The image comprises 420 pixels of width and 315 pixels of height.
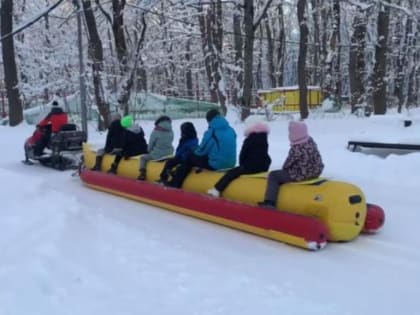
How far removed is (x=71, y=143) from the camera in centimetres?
1301

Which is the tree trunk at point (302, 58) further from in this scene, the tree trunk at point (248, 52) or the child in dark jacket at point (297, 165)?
the child in dark jacket at point (297, 165)

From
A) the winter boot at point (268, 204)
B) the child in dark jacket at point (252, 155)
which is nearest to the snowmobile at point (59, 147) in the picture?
the child in dark jacket at point (252, 155)

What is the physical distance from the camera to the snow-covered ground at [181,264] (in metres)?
4.70

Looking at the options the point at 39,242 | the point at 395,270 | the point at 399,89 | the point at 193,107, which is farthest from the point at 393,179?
the point at 399,89

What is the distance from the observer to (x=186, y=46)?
4178 centimetres

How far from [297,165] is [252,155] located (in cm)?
90

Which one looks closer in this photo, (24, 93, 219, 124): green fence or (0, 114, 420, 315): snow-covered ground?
(0, 114, 420, 315): snow-covered ground

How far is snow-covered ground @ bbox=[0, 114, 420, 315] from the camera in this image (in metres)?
4.70

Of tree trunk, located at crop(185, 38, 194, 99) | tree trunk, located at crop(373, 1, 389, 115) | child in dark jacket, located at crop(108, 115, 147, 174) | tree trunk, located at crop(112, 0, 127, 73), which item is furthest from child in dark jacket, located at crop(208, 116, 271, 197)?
tree trunk, located at crop(185, 38, 194, 99)

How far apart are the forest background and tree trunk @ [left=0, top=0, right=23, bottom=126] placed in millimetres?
43

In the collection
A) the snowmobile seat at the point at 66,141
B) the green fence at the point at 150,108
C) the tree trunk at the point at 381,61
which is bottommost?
the snowmobile seat at the point at 66,141

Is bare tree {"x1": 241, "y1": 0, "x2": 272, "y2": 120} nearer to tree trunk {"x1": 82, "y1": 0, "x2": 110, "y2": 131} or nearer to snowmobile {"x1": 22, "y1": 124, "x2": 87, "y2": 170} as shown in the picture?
tree trunk {"x1": 82, "y1": 0, "x2": 110, "y2": 131}

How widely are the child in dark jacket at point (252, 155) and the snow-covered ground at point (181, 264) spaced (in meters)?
0.70

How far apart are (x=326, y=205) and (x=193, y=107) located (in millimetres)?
22892
